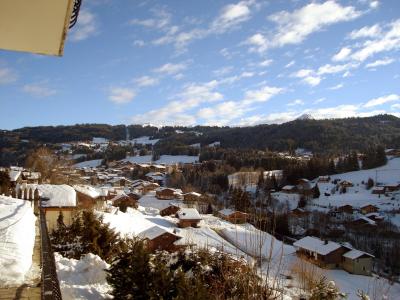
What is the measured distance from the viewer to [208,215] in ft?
141

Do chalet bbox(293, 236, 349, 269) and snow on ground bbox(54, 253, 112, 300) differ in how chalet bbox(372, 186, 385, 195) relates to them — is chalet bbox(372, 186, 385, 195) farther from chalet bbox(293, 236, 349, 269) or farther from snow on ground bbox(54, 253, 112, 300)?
snow on ground bbox(54, 253, 112, 300)

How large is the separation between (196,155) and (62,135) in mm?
50420

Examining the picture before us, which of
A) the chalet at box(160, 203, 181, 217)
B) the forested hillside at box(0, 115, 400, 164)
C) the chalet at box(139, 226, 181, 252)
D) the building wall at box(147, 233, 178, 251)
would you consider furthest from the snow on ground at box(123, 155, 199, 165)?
the building wall at box(147, 233, 178, 251)

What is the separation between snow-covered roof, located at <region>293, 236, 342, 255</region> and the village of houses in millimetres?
69

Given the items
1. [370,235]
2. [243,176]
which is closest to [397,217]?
[370,235]

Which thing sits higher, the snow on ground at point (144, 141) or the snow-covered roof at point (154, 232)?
the snow on ground at point (144, 141)

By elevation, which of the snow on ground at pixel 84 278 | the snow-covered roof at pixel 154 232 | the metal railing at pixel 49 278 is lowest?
the snow-covered roof at pixel 154 232

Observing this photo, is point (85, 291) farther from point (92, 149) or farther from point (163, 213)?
point (92, 149)

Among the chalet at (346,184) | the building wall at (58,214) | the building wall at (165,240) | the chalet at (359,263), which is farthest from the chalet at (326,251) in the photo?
the chalet at (346,184)

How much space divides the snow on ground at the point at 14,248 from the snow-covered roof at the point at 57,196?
27.4 feet

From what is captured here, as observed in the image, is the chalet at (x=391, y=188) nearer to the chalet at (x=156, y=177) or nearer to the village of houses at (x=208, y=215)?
the village of houses at (x=208, y=215)

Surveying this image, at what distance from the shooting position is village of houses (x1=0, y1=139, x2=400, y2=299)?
6.32 meters

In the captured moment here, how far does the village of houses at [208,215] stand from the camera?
632cm

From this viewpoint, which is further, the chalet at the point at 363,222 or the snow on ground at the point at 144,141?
the snow on ground at the point at 144,141
